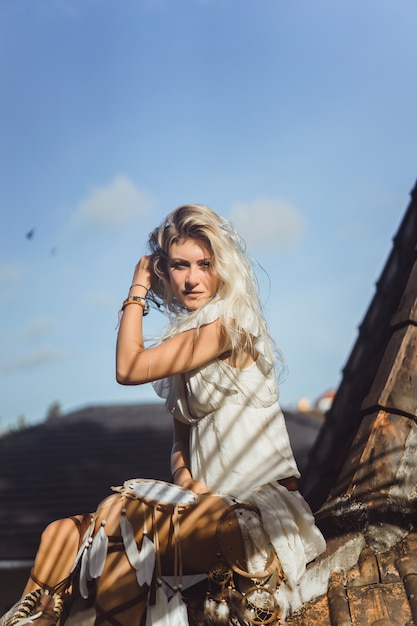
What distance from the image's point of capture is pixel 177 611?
7.16ft

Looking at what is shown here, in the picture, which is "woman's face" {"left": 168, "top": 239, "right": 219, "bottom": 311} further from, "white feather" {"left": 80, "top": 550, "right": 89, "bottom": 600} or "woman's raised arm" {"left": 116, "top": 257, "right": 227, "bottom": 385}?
"white feather" {"left": 80, "top": 550, "right": 89, "bottom": 600}

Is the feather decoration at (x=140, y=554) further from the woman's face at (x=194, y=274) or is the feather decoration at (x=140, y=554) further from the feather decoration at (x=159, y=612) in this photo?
the woman's face at (x=194, y=274)

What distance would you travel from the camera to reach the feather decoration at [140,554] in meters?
2.18

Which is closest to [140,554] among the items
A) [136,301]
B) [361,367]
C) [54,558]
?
[54,558]

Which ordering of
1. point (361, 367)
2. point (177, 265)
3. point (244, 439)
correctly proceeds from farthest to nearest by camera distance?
point (361, 367), point (177, 265), point (244, 439)

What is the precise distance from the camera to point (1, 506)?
24.4ft

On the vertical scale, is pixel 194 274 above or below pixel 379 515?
above

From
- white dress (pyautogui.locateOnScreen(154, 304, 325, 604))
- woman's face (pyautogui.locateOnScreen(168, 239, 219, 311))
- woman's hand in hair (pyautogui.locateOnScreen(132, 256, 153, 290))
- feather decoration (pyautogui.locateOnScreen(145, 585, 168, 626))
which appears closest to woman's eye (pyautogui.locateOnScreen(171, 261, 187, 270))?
woman's face (pyautogui.locateOnScreen(168, 239, 219, 311))

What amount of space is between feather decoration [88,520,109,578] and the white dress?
417mm

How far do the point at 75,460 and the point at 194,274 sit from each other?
693cm

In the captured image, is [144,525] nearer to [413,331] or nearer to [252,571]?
[252,571]

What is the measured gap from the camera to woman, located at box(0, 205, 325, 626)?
7.39ft

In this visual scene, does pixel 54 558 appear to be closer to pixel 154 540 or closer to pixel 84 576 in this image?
pixel 84 576

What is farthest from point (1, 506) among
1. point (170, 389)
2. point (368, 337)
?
point (170, 389)
